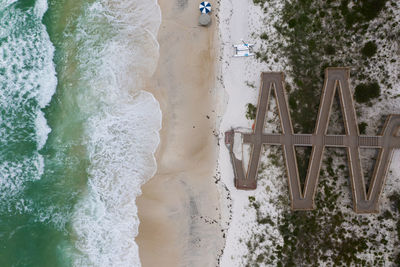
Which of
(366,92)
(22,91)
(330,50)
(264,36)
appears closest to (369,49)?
(330,50)

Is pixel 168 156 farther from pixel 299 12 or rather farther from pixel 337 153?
pixel 299 12

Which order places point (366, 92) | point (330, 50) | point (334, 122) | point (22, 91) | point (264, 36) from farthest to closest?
point (22, 91) → point (264, 36) → point (334, 122) → point (330, 50) → point (366, 92)

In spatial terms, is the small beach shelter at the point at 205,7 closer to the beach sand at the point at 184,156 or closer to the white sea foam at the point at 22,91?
the beach sand at the point at 184,156

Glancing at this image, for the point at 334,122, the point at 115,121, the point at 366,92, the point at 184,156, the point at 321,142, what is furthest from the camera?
the point at 115,121

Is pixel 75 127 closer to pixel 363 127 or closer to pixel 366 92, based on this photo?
pixel 363 127

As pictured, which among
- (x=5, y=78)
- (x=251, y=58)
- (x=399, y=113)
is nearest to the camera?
(x=399, y=113)

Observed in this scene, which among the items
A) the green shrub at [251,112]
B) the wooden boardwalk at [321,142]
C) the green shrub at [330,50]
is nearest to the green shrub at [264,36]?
the wooden boardwalk at [321,142]

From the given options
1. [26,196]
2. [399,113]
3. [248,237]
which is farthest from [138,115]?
[399,113]
